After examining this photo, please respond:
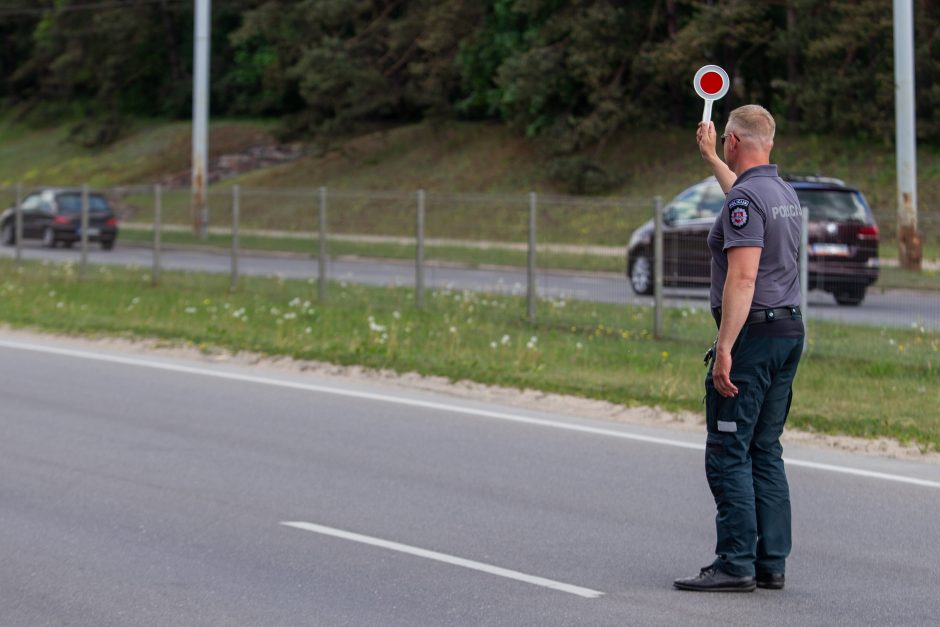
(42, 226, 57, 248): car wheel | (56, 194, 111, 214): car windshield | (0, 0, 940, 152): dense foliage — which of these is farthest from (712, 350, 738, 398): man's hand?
(0, 0, 940, 152): dense foliage

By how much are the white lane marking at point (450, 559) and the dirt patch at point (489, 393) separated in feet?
12.9

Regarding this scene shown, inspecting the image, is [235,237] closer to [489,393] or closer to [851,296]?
[489,393]

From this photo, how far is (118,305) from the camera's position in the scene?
19.1m

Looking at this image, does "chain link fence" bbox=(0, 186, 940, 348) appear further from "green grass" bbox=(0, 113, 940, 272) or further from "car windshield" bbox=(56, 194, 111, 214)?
"car windshield" bbox=(56, 194, 111, 214)

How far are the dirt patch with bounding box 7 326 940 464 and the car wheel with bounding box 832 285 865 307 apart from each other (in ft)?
11.3

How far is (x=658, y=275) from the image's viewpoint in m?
14.9

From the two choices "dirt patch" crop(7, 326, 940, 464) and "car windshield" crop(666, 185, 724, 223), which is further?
"car windshield" crop(666, 185, 724, 223)

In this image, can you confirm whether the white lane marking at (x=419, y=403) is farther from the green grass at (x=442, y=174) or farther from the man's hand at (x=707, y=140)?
the green grass at (x=442, y=174)

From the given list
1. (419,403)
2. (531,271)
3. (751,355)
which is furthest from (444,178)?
(751,355)

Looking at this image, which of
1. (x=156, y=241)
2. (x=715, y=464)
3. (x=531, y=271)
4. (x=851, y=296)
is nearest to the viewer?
(x=715, y=464)

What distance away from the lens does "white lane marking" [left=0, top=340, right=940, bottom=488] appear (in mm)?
8930

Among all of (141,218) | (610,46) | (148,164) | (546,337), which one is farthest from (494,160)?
(546,337)

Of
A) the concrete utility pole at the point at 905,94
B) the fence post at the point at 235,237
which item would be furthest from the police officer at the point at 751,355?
the concrete utility pole at the point at 905,94

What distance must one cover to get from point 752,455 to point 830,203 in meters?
12.9
